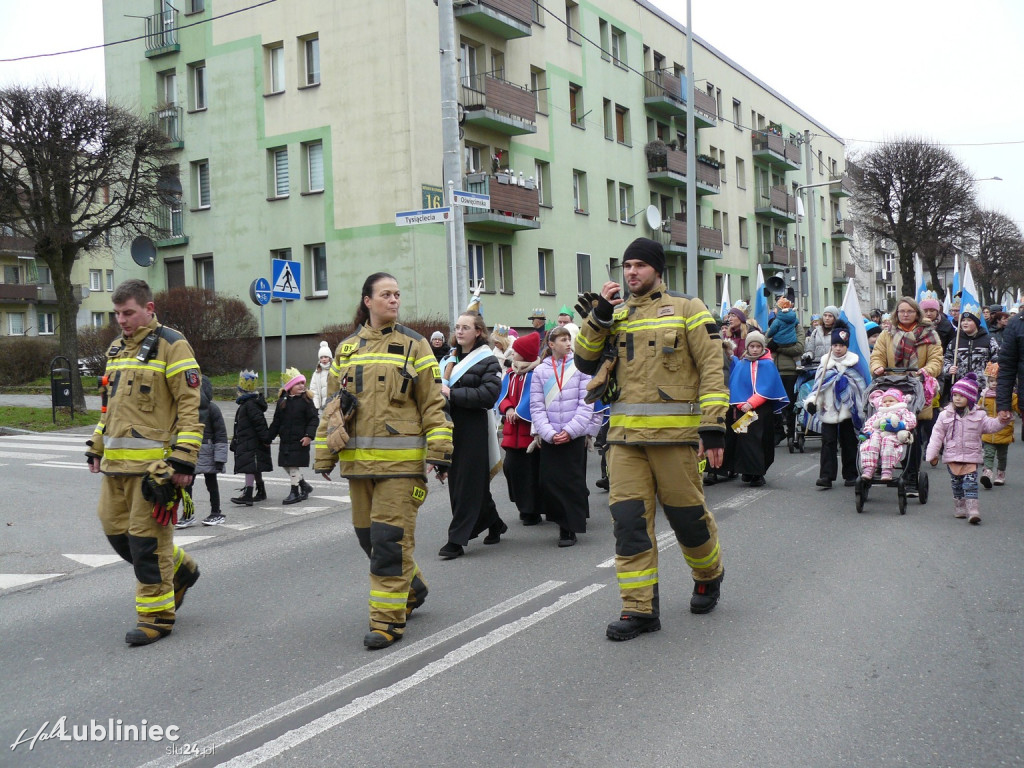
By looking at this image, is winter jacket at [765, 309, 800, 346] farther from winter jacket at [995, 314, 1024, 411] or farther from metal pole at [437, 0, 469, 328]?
winter jacket at [995, 314, 1024, 411]

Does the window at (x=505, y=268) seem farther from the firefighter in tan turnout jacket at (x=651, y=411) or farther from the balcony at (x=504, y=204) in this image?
the firefighter in tan turnout jacket at (x=651, y=411)

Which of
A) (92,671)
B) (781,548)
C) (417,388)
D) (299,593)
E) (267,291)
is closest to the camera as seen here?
(92,671)

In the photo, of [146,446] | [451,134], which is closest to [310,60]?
[451,134]

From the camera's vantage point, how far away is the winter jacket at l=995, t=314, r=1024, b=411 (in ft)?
26.2

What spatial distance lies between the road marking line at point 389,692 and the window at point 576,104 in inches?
1242

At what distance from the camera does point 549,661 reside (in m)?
5.00

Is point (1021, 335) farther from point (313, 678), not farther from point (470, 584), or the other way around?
point (313, 678)

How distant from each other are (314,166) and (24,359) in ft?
35.8

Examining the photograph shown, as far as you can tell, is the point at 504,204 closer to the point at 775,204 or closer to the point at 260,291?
the point at 260,291

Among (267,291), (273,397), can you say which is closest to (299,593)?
(267,291)

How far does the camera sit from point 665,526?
884cm

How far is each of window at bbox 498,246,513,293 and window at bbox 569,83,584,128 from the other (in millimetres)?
6905

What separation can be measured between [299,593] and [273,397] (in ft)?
56.5

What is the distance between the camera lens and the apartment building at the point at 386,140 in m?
28.0
